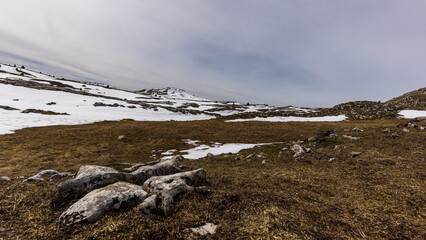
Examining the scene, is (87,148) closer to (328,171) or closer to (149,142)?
(149,142)

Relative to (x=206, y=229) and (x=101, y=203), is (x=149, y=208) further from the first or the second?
(x=206, y=229)

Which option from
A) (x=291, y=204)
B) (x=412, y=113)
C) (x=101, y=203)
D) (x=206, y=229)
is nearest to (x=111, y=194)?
(x=101, y=203)

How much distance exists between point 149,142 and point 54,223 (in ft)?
60.0

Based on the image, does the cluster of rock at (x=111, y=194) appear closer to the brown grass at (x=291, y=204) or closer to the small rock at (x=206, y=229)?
the brown grass at (x=291, y=204)

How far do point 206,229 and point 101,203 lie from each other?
2.89m

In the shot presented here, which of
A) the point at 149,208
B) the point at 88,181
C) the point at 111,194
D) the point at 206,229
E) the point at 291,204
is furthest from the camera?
the point at 88,181

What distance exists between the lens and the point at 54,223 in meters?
4.12

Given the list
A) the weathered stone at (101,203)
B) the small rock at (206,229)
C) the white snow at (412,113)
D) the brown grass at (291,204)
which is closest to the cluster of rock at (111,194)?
the weathered stone at (101,203)

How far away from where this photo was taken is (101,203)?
14.3ft

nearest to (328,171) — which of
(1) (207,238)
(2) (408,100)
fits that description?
(1) (207,238)

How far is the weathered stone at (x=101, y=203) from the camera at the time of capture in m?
4.08

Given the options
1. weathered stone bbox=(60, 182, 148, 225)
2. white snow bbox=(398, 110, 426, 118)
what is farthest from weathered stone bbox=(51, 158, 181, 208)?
white snow bbox=(398, 110, 426, 118)

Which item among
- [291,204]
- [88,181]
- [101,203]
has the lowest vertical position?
[88,181]

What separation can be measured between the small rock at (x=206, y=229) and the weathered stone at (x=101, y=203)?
2013mm
